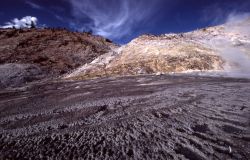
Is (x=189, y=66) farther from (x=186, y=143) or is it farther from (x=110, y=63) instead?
(x=186, y=143)

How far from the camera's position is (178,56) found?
60.8ft

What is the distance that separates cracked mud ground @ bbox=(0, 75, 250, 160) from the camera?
11.3 feet

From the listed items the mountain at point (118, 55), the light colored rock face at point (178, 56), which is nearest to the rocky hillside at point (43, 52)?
the mountain at point (118, 55)

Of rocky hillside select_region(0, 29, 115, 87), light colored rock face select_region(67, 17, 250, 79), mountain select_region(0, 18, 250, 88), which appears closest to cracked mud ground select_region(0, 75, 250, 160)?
mountain select_region(0, 18, 250, 88)

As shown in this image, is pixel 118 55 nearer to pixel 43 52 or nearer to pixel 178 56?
pixel 178 56

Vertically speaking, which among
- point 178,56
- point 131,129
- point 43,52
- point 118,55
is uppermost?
point 43,52

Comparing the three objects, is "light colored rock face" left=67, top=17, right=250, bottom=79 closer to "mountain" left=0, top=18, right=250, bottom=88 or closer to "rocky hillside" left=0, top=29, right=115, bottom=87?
"mountain" left=0, top=18, right=250, bottom=88

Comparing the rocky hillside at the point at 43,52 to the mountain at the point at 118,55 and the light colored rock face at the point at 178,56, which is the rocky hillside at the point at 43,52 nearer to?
the mountain at the point at 118,55

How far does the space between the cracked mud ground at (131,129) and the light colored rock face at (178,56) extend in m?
9.33

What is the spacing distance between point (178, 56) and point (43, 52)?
50.0 feet

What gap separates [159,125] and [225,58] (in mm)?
15688

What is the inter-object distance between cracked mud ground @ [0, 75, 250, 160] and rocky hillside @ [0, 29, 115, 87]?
11916 millimetres

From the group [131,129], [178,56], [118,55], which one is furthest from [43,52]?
→ [131,129]

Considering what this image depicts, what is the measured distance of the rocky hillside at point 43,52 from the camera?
62.2 ft
